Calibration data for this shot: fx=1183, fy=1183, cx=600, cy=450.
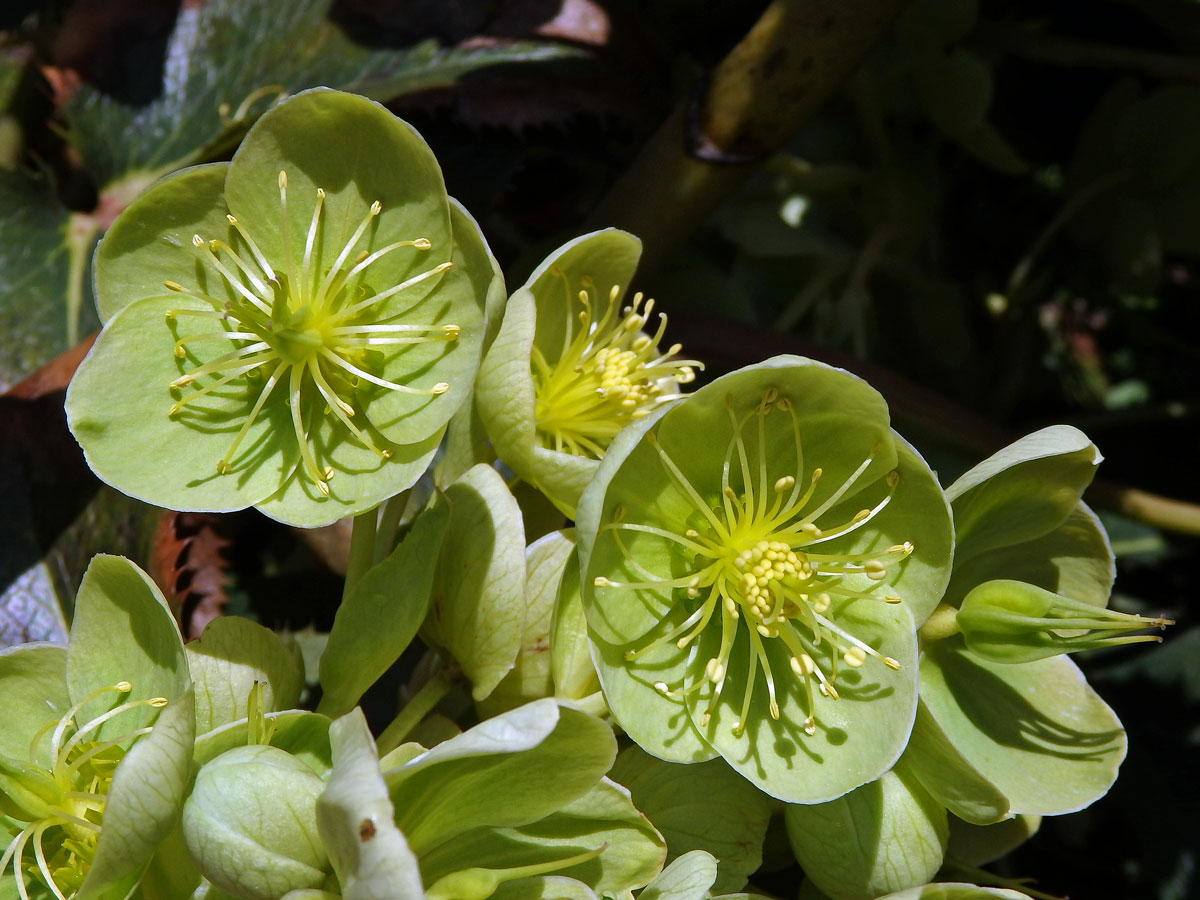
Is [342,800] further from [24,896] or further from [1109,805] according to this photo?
[1109,805]

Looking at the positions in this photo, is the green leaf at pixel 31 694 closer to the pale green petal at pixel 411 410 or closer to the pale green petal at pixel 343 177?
the pale green petal at pixel 411 410

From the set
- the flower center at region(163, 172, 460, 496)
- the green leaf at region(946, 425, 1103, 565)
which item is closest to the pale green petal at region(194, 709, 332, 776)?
the flower center at region(163, 172, 460, 496)

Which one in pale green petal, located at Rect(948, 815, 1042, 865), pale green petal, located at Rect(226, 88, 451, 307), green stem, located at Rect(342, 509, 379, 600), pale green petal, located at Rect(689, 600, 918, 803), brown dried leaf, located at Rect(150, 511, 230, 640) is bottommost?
pale green petal, located at Rect(948, 815, 1042, 865)

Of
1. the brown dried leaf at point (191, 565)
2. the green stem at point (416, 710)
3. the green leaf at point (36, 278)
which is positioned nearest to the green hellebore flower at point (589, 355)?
the green stem at point (416, 710)

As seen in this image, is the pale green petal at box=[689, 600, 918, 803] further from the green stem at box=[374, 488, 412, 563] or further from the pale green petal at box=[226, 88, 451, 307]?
the pale green petal at box=[226, 88, 451, 307]

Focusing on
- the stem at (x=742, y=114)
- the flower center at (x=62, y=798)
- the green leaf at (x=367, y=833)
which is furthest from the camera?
the stem at (x=742, y=114)

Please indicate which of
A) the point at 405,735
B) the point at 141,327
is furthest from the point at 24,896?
the point at 141,327
